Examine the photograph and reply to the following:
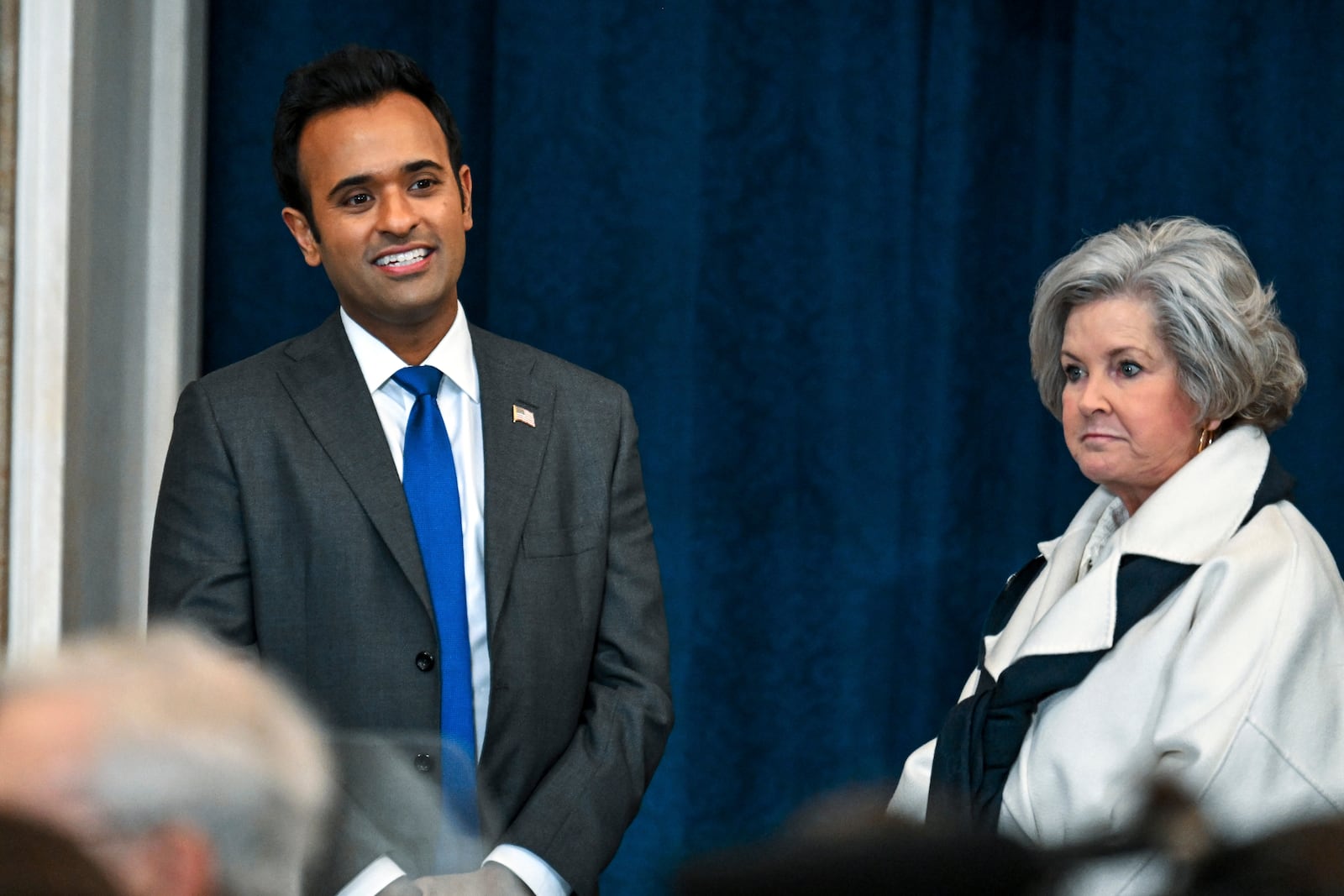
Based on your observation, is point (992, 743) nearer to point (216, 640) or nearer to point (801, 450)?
point (216, 640)

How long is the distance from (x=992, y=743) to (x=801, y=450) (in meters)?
1.41

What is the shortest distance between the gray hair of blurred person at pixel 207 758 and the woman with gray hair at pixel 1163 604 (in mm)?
986

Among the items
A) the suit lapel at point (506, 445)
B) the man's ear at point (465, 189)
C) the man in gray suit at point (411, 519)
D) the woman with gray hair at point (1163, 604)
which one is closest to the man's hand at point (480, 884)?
the man in gray suit at point (411, 519)

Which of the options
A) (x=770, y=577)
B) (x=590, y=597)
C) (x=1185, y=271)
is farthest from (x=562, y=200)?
(x=1185, y=271)

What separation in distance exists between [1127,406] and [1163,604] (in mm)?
263

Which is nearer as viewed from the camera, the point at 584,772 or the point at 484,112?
the point at 584,772

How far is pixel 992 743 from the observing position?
71.5 inches

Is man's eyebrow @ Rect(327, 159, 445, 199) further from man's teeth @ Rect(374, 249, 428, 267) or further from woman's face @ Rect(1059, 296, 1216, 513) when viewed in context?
woman's face @ Rect(1059, 296, 1216, 513)

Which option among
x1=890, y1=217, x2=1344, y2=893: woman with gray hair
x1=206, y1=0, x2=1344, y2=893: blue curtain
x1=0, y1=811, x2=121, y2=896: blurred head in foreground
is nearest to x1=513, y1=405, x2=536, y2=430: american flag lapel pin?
x1=890, y1=217, x2=1344, y2=893: woman with gray hair

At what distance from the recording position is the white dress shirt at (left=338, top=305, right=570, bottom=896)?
1904mm

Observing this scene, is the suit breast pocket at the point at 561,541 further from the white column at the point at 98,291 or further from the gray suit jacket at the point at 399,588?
the white column at the point at 98,291

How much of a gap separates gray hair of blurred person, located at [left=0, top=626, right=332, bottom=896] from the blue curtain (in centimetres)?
229

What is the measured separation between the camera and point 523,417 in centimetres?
199

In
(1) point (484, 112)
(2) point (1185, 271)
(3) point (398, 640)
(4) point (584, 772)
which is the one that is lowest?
(4) point (584, 772)
